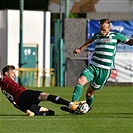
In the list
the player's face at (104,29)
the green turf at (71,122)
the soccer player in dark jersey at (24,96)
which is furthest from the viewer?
the player's face at (104,29)

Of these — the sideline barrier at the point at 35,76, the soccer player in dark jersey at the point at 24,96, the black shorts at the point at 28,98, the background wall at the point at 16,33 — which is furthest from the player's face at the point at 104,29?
the background wall at the point at 16,33

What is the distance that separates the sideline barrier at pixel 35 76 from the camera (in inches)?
1375

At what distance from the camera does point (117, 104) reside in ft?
62.3

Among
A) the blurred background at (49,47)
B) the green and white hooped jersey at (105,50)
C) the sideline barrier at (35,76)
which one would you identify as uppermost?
the green and white hooped jersey at (105,50)

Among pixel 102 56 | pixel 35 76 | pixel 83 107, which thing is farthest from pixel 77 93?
pixel 35 76

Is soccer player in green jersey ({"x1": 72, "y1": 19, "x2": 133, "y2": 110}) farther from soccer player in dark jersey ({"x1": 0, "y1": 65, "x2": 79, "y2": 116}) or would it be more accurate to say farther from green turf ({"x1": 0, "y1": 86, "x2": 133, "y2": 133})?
soccer player in dark jersey ({"x1": 0, "y1": 65, "x2": 79, "y2": 116})

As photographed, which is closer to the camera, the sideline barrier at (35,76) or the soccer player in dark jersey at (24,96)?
the soccer player in dark jersey at (24,96)

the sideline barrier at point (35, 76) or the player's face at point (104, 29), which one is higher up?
the player's face at point (104, 29)

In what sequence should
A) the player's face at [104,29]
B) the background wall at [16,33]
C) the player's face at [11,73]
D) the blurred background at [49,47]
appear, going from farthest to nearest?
the background wall at [16,33]
the blurred background at [49,47]
the player's face at [104,29]
the player's face at [11,73]

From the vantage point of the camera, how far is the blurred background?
33.9 m

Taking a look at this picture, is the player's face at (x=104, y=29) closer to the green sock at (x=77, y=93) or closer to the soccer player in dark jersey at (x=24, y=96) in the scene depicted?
the green sock at (x=77, y=93)

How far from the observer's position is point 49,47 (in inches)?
1516

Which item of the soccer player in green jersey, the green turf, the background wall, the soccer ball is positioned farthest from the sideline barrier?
the soccer ball

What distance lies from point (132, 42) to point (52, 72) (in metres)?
21.1
